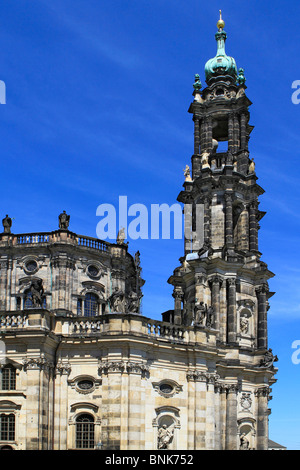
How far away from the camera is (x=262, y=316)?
186ft

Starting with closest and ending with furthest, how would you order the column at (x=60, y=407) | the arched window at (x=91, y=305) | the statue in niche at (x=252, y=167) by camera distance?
1. the column at (x=60, y=407)
2. the arched window at (x=91, y=305)
3. the statue in niche at (x=252, y=167)

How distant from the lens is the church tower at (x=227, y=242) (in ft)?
178

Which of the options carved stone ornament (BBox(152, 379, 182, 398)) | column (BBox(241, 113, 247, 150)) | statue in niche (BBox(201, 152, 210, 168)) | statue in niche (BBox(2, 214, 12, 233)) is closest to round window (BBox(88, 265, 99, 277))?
statue in niche (BBox(2, 214, 12, 233))

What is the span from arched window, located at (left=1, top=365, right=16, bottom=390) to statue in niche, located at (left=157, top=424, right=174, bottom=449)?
891 cm

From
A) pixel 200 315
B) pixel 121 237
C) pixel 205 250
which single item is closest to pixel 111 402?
pixel 200 315

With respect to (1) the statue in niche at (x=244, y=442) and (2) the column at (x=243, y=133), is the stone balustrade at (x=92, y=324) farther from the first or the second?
(2) the column at (x=243, y=133)

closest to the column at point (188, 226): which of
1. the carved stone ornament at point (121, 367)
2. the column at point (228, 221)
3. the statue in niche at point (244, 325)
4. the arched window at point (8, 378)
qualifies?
the column at point (228, 221)

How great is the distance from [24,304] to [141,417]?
14.7 m

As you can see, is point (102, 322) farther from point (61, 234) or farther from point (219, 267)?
point (219, 267)

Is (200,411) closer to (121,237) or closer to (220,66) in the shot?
(121,237)

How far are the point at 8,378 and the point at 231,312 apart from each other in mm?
20134

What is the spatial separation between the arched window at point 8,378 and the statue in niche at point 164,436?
891cm

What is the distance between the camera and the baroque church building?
40.1 meters
